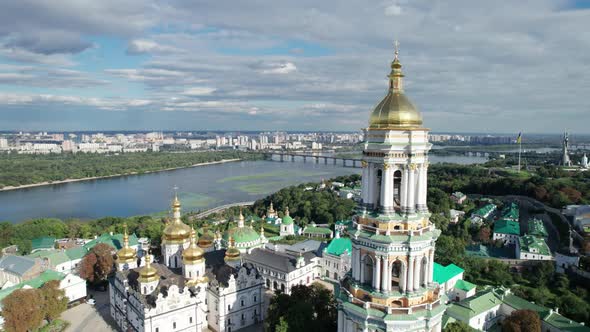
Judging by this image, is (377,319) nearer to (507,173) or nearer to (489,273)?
(489,273)

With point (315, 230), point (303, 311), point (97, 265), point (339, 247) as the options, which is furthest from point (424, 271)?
point (315, 230)

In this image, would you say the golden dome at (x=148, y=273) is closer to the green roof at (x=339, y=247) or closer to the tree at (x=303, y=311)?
the tree at (x=303, y=311)

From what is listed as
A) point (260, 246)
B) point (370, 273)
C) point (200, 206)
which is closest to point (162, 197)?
point (200, 206)

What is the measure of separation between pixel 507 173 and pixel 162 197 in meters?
43.3

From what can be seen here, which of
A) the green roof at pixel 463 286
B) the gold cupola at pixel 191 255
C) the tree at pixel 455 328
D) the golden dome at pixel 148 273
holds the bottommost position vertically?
the green roof at pixel 463 286

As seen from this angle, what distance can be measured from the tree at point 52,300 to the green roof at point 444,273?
15.2 metres

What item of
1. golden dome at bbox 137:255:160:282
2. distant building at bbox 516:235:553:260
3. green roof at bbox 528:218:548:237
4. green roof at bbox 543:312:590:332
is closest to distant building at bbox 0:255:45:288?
golden dome at bbox 137:255:160:282

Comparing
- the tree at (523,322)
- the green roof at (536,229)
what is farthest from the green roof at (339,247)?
the green roof at (536,229)

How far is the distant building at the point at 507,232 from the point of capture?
1024 inches

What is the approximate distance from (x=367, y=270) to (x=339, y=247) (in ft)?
40.2

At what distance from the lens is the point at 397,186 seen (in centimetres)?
887

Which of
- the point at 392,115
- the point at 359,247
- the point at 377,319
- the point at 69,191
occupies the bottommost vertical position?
the point at 69,191

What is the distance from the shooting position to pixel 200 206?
4297 cm

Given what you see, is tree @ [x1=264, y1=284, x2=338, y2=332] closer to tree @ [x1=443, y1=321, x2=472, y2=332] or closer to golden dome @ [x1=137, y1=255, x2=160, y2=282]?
tree @ [x1=443, y1=321, x2=472, y2=332]
